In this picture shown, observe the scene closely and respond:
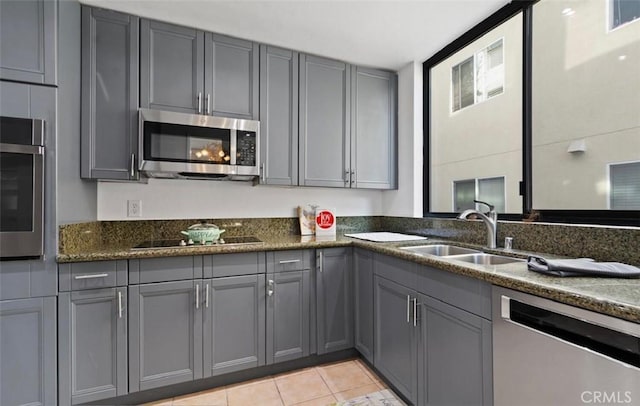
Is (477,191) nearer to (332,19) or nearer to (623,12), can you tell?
(623,12)

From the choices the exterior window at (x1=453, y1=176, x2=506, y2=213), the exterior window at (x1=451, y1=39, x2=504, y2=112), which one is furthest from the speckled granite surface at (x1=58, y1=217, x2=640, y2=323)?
the exterior window at (x1=451, y1=39, x2=504, y2=112)

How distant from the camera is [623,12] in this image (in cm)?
174

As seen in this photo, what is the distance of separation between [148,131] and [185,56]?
594mm

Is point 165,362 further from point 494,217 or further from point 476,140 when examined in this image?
point 476,140

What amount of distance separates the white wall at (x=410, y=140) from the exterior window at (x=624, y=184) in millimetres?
1194

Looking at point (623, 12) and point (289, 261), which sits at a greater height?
point (623, 12)

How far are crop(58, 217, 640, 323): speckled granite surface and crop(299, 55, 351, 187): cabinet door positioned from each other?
0.50 metres

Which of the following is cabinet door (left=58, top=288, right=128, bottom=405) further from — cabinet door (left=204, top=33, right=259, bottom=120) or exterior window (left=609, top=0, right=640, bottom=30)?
exterior window (left=609, top=0, right=640, bottom=30)

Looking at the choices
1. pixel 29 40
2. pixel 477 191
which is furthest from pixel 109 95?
pixel 477 191

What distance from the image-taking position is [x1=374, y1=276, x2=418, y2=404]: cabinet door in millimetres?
1565

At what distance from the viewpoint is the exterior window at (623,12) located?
1716mm

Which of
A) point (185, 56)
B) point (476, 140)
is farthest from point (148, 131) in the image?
point (476, 140)

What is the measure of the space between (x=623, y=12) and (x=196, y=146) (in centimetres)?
277

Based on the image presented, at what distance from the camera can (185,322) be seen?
5.67ft
